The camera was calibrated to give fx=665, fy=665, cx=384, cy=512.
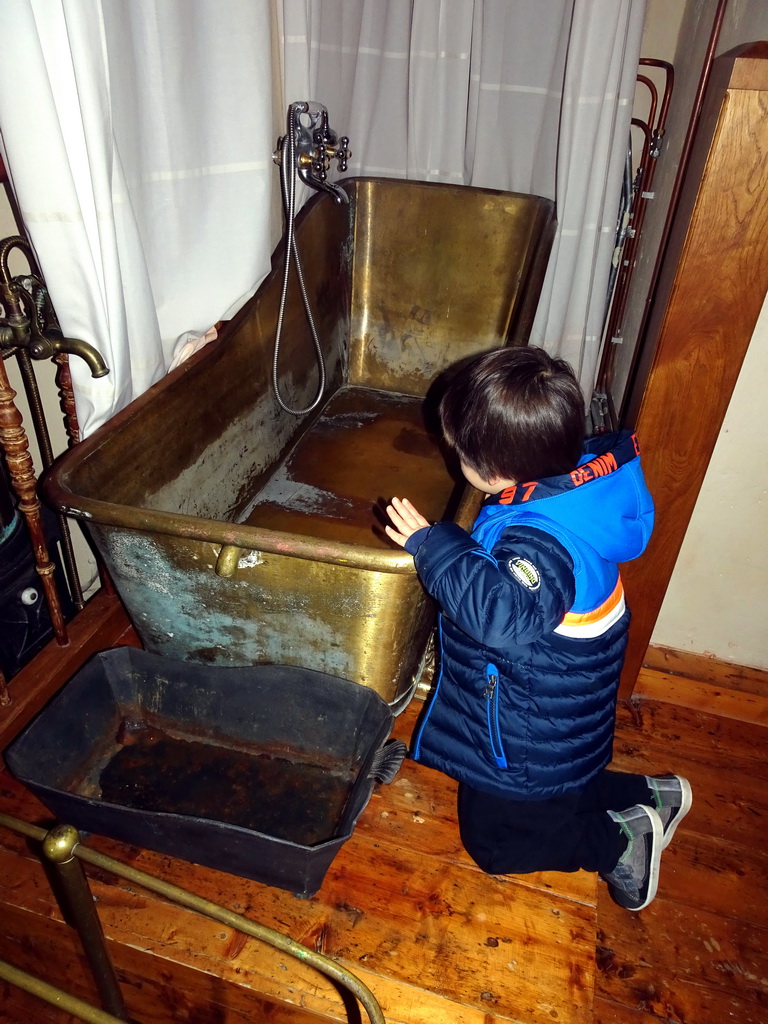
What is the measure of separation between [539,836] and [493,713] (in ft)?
0.80

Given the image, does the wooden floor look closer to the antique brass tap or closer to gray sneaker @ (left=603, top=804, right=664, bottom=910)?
gray sneaker @ (left=603, top=804, right=664, bottom=910)

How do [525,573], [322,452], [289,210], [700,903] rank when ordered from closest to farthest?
[525,573] → [700,903] → [289,210] → [322,452]

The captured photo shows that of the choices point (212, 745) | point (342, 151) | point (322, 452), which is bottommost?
point (212, 745)

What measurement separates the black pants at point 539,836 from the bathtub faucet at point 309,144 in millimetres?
1471

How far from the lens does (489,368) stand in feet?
2.95

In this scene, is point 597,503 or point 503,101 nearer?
point 597,503

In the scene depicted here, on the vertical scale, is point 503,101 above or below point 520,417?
above

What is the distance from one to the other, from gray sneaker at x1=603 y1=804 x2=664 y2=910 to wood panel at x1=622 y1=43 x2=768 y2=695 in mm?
456

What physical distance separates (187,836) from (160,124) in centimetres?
121

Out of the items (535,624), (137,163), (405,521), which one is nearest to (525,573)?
(535,624)

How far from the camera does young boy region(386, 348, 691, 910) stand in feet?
2.83

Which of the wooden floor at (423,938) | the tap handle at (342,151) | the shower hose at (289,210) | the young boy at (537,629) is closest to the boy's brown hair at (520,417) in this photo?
the young boy at (537,629)

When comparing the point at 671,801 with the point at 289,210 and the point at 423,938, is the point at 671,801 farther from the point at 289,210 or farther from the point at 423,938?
the point at 289,210

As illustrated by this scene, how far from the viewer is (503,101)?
1.96 meters
